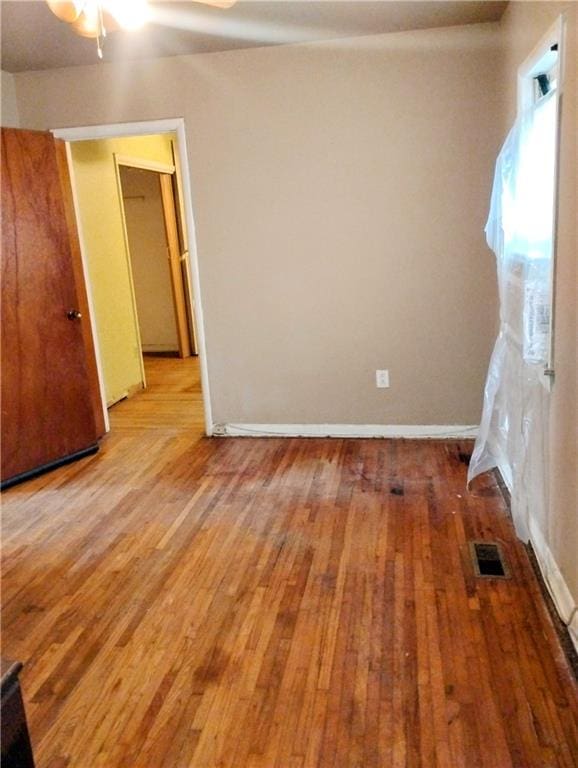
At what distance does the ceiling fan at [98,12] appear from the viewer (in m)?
1.90

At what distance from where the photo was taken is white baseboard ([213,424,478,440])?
381 centimetres

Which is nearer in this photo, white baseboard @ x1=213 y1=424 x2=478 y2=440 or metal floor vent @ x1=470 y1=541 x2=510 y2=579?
metal floor vent @ x1=470 y1=541 x2=510 y2=579

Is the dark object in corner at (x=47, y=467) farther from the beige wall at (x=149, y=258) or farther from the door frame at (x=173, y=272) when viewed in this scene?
the beige wall at (x=149, y=258)

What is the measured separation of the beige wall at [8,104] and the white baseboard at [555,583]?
3.74 meters

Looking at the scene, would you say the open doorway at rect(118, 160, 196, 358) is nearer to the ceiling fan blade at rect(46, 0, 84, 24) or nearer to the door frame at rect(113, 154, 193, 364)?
the door frame at rect(113, 154, 193, 364)

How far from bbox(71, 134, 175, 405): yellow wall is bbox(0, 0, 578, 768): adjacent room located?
5cm

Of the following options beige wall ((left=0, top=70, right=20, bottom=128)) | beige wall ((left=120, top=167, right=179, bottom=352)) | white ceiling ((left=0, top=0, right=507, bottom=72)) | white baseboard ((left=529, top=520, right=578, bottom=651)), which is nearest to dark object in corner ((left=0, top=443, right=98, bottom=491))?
beige wall ((left=0, top=70, right=20, bottom=128))

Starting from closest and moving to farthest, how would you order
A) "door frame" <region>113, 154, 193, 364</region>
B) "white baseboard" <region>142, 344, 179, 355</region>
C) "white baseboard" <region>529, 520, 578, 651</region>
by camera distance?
"white baseboard" <region>529, 520, 578, 651</region>
"door frame" <region>113, 154, 193, 364</region>
"white baseboard" <region>142, 344, 179, 355</region>

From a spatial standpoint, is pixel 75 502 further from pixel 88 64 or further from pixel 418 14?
pixel 418 14

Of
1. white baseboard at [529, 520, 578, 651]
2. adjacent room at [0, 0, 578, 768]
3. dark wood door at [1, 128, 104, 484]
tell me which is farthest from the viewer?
dark wood door at [1, 128, 104, 484]

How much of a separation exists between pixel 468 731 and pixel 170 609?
113 cm

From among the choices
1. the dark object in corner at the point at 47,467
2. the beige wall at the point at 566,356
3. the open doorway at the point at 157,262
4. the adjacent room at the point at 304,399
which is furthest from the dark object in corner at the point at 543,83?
the open doorway at the point at 157,262

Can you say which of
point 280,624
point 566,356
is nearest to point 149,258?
point 280,624

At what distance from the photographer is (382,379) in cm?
383
